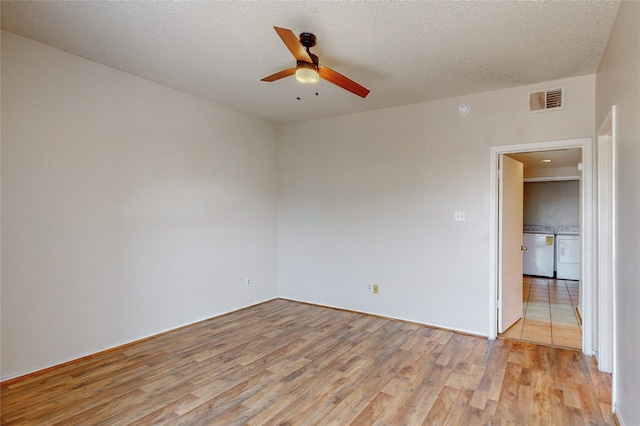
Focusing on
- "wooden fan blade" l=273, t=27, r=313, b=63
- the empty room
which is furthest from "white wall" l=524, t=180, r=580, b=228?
"wooden fan blade" l=273, t=27, r=313, b=63

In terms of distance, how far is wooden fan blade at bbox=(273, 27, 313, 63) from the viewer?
2.08m

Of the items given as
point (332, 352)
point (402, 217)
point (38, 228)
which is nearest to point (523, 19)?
point (402, 217)

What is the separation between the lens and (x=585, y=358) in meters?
3.17

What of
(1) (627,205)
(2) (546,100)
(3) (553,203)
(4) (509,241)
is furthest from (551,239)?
(1) (627,205)

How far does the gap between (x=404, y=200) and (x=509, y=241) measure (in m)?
1.28

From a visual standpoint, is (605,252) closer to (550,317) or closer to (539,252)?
(550,317)

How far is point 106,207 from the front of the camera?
3.24 meters

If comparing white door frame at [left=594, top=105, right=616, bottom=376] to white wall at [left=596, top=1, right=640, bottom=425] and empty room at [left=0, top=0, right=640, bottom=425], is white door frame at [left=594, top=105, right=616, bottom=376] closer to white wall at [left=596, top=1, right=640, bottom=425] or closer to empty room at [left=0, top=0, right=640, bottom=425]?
empty room at [left=0, top=0, right=640, bottom=425]

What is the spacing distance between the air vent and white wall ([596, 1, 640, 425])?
944mm

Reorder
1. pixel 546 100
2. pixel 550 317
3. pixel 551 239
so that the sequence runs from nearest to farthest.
Result: pixel 546 100, pixel 550 317, pixel 551 239

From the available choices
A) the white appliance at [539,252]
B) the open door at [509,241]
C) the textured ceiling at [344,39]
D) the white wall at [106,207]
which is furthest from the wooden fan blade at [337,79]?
the white appliance at [539,252]

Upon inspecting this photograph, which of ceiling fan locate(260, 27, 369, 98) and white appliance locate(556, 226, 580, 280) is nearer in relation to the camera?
ceiling fan locate(260, 27, 369, 98)

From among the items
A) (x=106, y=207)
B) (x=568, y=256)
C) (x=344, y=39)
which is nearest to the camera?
(x=344, y=39)

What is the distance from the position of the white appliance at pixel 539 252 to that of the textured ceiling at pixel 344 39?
4721mm
